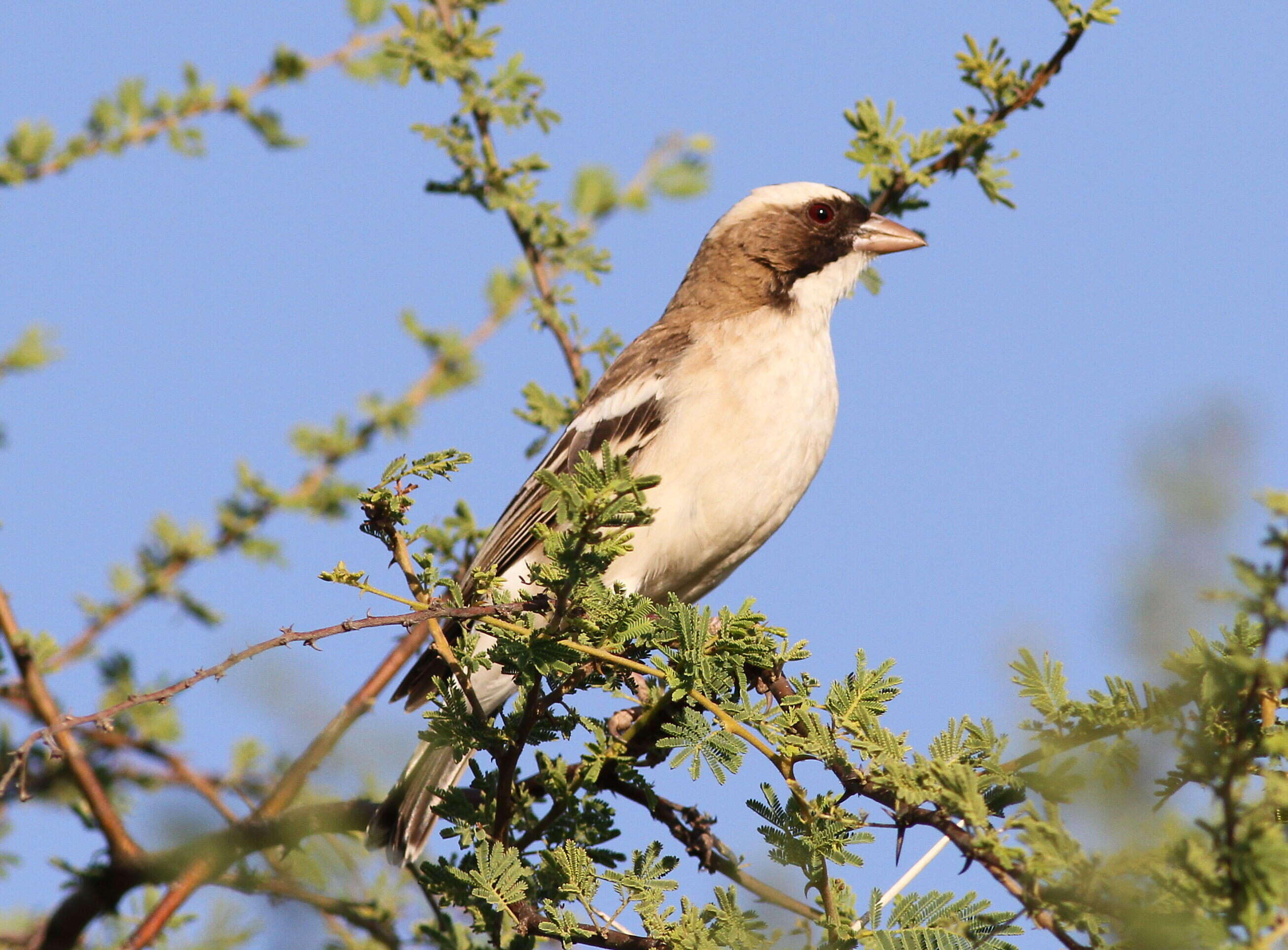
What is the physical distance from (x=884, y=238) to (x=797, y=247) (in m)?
0.40

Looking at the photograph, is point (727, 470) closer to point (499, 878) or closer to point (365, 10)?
point (499, 878)

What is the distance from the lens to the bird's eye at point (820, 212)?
6062 mm

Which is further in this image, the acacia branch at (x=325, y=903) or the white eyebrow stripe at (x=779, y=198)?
the white eyebrow stripe at (x=779, y=198)

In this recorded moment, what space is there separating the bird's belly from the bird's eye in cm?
117

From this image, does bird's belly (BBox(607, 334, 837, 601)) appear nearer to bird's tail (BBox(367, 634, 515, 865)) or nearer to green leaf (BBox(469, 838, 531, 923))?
bird's tail (BBox(367, 634, 515, 865))

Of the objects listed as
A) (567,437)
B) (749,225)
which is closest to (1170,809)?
(567,437)

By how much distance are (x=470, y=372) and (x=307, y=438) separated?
0.71 meters

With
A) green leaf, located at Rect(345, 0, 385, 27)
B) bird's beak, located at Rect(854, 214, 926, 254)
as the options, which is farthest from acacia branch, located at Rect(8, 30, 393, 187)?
bird's beak, located at Rect(854, 214, 926, 254)

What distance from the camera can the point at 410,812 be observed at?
4434 mm

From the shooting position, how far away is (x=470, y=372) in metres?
5.34

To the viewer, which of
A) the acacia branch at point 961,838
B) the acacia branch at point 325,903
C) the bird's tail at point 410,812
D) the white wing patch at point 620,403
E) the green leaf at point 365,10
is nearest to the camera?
the acacia branch at point 961,838

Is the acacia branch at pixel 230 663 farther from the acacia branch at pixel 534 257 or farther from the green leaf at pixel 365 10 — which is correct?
the green leaf at pixel 365 10

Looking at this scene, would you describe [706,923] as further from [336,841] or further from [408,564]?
[336,841]

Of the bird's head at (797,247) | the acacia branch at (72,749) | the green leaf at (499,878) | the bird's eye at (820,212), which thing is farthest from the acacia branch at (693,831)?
the bird's eye at (820,212)
